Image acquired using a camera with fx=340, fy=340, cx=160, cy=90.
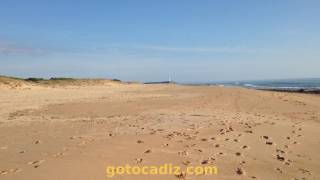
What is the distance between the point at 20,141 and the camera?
7938 millimetres

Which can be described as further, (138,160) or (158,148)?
(158,148)

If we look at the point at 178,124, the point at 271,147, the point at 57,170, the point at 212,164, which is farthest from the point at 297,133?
the point at 57,170

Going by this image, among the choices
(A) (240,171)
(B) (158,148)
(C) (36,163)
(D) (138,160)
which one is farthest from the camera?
(B) (158,148)

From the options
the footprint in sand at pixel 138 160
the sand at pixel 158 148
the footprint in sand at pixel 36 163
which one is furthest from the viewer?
the footprint in sand at pixel 138 160

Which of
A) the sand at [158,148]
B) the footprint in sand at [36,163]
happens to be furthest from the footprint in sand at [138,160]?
the footprint in sand at [36,163]

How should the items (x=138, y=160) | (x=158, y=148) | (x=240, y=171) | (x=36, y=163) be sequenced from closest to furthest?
(x=240, y=171)
(x=36, y=163)
(x=138, y=160)
(x=158, y=148)

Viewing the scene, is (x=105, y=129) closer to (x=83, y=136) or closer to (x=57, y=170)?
(x=83, y=136)

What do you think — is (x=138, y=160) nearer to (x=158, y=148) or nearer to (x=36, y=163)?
(x=158, y=148)

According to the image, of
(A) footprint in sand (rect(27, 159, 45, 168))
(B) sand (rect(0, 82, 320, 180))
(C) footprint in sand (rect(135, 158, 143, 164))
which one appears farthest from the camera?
(C) footprint in sand (rect(135, 158, 143, 164))

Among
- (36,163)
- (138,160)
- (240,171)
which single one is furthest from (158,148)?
(36,163)

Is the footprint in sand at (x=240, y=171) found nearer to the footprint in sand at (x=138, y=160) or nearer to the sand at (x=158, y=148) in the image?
the sand at (x=158, y=148)

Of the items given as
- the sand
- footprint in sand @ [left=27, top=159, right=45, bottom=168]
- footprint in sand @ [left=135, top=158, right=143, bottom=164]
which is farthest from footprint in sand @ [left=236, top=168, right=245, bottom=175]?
footprint in sand @ [left=27, top=159, right=45, bottom=168]

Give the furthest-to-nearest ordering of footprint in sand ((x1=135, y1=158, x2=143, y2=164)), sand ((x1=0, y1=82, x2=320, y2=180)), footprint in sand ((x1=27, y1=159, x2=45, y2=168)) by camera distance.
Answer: footprint in sand ((x1=135, y1=158, x2=143, y2=164))
footprint in sand ((x1=27, y1=159, x2=45, y2=168))
sand ((x1=0, y1=82, x2=320, y2=180))

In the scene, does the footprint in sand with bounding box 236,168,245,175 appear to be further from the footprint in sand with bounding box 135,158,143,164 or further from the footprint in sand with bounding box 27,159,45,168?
the footprint in sand with bounding box 27,159,45,168
